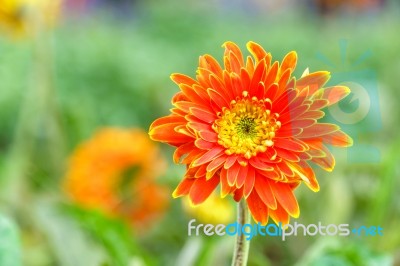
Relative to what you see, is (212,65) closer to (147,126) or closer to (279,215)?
(279,215)

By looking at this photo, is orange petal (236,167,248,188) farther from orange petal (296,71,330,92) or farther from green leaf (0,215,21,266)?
green leaf (0,215,21,266)

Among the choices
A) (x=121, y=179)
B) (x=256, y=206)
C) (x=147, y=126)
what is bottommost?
(x=256, y=206)

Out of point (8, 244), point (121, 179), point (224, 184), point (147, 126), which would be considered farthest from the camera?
point (147, 126)

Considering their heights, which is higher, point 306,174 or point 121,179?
point 121,179

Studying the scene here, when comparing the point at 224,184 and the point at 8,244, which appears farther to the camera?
the point at 8,244

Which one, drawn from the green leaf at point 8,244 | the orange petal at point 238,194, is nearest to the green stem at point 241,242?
the orange petal at point 238,194

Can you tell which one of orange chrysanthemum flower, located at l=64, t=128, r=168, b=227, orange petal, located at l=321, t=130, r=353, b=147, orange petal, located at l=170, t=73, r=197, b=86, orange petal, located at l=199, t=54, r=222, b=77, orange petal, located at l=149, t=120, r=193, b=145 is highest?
orange chrysanthemum flower, located at l=64, t=128, r=168, b=227

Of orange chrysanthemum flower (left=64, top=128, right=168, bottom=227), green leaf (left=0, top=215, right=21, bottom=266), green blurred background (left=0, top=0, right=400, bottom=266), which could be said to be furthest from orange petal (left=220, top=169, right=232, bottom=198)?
orange chrysanthemum flower (left=64, top=128, right=168, bottom=227)

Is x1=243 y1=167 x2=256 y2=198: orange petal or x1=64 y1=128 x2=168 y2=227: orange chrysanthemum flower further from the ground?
x1=64 y1=128 x2=168 y2=227: orange chrysanthemum flower

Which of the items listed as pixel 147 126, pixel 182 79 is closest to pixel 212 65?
pixel 182 79

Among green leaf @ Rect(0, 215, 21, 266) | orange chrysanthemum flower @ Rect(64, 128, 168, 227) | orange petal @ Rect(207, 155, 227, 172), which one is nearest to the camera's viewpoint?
orange petal @ Rect(207, 155, 227, 172)
